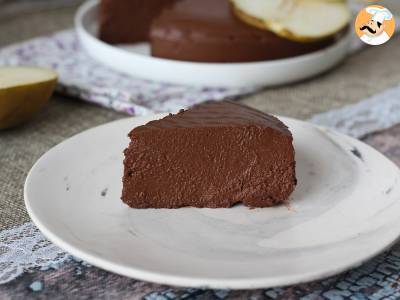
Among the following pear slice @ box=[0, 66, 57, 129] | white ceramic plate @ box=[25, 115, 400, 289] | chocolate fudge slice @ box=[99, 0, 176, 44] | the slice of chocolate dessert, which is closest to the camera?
white ceramic plate @ box=[25, 115, 400, 289]

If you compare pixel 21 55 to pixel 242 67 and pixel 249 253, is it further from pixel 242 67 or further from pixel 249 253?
pixel 249 253

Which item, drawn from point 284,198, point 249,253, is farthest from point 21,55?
point 249,253

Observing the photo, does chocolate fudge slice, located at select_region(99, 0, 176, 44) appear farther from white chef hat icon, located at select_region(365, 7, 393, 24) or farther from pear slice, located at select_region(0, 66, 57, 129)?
white chef hat icon, located at select_region(365, 7, 393, 24)

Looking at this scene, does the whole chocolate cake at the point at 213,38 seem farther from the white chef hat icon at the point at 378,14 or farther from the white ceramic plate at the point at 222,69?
the white chef hat icon at the point at 378,14

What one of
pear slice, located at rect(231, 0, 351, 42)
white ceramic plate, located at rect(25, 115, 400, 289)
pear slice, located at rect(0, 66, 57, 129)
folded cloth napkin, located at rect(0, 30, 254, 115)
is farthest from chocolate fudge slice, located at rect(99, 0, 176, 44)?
white ceramic plate, located at rect(25, 115, 400, 289)
